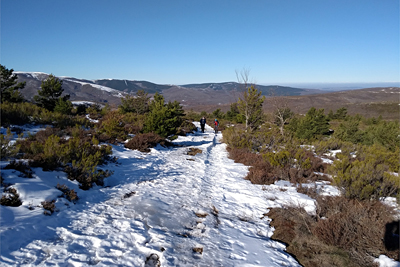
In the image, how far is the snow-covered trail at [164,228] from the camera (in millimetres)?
2883

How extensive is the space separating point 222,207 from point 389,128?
1687 cm

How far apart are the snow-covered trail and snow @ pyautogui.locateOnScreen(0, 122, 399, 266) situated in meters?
0.01

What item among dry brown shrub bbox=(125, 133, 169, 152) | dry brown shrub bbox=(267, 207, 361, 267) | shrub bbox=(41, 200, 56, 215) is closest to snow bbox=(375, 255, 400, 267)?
dry brown shrub bbox=(267, 207, 361, 267)

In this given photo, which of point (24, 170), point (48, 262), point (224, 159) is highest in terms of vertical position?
point (24, 170)

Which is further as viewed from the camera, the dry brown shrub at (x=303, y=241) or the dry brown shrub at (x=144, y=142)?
Result: the dry brown shrub at (x=144, y=142)

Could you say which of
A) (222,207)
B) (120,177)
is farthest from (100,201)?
(222,207)

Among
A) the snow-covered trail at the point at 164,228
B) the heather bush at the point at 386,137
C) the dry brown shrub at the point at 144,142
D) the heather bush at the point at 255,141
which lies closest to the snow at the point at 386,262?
the snow-covered trail at the point at 164,228

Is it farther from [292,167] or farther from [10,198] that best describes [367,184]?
[10,198]

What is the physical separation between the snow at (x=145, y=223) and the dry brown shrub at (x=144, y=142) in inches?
137

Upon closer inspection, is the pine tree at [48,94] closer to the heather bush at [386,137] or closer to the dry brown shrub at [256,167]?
the dry brown shrub at [256,167]

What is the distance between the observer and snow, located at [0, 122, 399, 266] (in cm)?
289

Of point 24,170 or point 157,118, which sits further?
point 157,118

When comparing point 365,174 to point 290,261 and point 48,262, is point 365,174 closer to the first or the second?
point 290,261

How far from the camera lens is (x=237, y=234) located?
3.80 m
